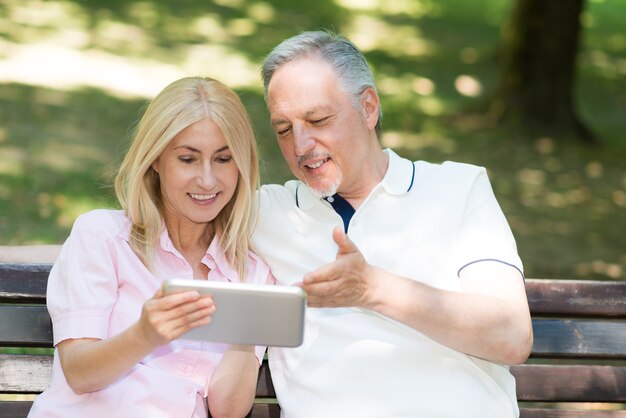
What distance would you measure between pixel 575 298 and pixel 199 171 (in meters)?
1.64

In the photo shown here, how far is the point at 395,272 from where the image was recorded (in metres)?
3.67

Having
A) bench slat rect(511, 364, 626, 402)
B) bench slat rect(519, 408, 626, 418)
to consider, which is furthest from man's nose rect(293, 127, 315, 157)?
bench slat rect(519, 408, 626, 418)

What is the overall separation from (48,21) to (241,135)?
418 inches

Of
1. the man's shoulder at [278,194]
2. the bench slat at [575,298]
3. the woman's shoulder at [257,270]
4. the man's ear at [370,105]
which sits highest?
the man's ear at [370,105]

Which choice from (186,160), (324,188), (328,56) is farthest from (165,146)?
(328,56)

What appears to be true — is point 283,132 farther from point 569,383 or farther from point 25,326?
point 569,383

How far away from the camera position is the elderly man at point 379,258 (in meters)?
3.39

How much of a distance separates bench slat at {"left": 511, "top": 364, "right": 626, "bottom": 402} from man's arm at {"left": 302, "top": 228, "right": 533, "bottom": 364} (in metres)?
0.65

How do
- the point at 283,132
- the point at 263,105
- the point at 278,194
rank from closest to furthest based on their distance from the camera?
the point at 283,132 < the point at 278,194 < the point at 263,105

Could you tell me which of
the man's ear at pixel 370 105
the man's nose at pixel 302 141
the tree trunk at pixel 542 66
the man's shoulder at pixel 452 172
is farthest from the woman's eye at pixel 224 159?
the tree trunk at pixel 542 66

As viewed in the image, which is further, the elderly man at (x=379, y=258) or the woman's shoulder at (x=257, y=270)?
the woman's shoulder at (x=257, y=270)

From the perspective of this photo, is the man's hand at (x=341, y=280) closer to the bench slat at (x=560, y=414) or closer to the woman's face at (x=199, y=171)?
the woman's face at (x=199, y=171)

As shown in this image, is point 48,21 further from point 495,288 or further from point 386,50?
point 495,288

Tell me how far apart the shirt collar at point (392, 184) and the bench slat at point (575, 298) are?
678 mm
